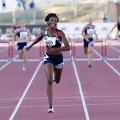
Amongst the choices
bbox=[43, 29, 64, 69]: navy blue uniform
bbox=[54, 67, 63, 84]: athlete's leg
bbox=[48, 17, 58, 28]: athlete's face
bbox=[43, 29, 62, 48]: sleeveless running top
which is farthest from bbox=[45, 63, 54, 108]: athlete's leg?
bbox=[48, 17, 58, 28]: athlete's face

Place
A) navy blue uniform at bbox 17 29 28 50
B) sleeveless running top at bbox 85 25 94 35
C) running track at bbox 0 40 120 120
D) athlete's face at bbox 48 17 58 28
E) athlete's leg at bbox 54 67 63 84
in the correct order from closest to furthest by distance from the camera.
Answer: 1. athlete's face at bbox 48 17 58 28
2. running track at bbox 0 40 120 120
3. athlete's leg at bbox 54 67 63 84
4. navy blue uniform at bbox 17 29 28 50
5. sleeveless running top at bbox 85 25 94 35

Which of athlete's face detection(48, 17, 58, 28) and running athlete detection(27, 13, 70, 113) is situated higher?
athlete's face detection(48, 17, 58, 28)

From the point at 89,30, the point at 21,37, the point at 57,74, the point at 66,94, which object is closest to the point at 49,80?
the point at 57,74

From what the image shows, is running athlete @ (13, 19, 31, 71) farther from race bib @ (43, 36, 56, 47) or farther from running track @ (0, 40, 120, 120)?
race bib @ (43, 36, 56, 47)

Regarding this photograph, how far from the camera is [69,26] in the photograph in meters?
52.9

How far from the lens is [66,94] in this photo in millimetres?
13711

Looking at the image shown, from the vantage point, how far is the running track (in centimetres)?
1065

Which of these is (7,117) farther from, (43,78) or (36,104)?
(43,78)

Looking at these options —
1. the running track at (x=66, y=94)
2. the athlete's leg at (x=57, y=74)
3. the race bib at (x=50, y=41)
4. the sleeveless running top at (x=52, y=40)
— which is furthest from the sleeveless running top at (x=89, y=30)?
the race bib at (x=50, y=41)

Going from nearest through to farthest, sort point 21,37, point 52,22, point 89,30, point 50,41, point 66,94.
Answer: point 52,22 → point 50,41 → point 66,94 → point 21,37 → point 89,30

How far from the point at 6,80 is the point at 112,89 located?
4094 millimetres

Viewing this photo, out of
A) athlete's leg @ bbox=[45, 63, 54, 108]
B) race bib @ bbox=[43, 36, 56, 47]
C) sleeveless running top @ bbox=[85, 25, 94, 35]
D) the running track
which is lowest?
the running track

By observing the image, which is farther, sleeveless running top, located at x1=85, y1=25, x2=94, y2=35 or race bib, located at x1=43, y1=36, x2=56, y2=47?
sleeveless running top, located at x1=85, y1=25, x2=94, y2=35

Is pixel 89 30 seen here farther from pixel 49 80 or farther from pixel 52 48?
pixel 49 80
